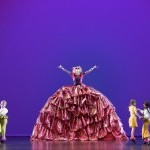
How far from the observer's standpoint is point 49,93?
1295cm

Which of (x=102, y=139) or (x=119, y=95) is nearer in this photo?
(x=102, y=139)

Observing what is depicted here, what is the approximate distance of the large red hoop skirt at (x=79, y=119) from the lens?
36.8 ft

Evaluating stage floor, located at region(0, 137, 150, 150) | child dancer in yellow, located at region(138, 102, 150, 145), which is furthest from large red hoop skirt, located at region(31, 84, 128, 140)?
stage floor, located at region(0, 137, 150, 150)

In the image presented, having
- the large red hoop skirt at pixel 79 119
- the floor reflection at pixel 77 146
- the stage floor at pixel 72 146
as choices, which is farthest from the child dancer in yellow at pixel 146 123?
the large red hoop skirt at pixel 79 119

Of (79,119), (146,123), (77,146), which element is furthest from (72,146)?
(79,119)

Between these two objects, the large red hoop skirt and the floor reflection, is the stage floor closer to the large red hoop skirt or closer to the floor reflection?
the floor reflection

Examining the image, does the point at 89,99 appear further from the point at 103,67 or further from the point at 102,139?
the point at 103,67

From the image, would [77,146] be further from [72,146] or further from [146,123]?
[146,123]

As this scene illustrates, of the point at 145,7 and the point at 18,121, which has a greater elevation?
the point at 145,7

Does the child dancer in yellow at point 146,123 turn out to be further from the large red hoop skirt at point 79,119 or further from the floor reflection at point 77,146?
the large red hoop skirt at point 79,119

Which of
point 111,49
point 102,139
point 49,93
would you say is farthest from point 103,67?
point 102,139

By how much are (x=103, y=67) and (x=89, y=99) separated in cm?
178

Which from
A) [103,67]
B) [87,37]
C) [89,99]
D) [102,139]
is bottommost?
[102,139]

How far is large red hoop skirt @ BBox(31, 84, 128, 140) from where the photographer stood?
1121 centimetres
